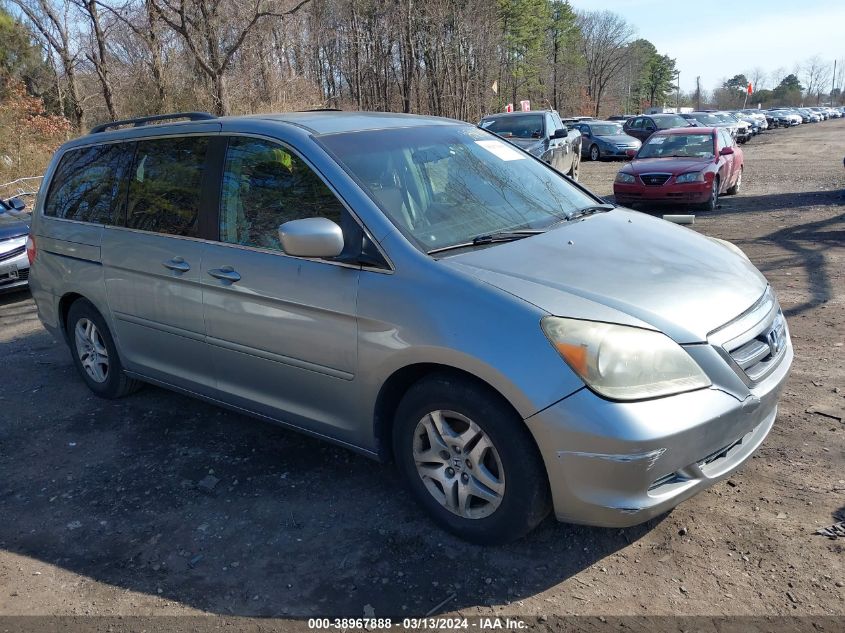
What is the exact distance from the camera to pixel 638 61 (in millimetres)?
89375

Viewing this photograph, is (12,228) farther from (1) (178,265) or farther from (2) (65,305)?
(1) (178,265)

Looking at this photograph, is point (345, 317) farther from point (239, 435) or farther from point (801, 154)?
point (801, 154)

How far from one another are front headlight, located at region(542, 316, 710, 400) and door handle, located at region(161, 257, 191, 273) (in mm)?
2218

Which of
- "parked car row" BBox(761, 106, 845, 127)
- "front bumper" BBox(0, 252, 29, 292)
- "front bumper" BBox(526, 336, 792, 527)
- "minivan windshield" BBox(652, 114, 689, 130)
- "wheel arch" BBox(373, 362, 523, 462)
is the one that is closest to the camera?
"front bumper" BBox(526, 336, 792, 527)

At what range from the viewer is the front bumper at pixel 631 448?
249cm

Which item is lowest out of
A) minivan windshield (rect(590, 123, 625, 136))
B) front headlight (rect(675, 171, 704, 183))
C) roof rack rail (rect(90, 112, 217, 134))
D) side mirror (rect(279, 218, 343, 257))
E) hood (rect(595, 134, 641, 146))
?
front headlight (rect(675, 171, 704, 183))

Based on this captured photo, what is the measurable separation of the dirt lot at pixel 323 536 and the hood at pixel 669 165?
8494mm

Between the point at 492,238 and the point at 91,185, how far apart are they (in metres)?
3.08

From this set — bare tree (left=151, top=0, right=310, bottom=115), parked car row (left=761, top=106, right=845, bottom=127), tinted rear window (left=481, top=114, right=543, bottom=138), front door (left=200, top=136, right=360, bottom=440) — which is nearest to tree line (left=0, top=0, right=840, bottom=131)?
bare tree (left=151, top=0, right=310, bottom=115)

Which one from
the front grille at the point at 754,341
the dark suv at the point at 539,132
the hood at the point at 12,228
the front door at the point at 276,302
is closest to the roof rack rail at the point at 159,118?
the front door at the point at 276,302

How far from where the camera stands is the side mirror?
309cm

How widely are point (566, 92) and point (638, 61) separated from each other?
88.3 feet

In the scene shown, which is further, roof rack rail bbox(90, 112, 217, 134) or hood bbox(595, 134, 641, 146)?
hood bbox(595, 134, 641, 146)

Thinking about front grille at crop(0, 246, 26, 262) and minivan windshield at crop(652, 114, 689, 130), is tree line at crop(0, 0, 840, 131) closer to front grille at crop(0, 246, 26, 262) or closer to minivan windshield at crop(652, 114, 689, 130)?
front grille at crop(0, 246, 26, 262)
